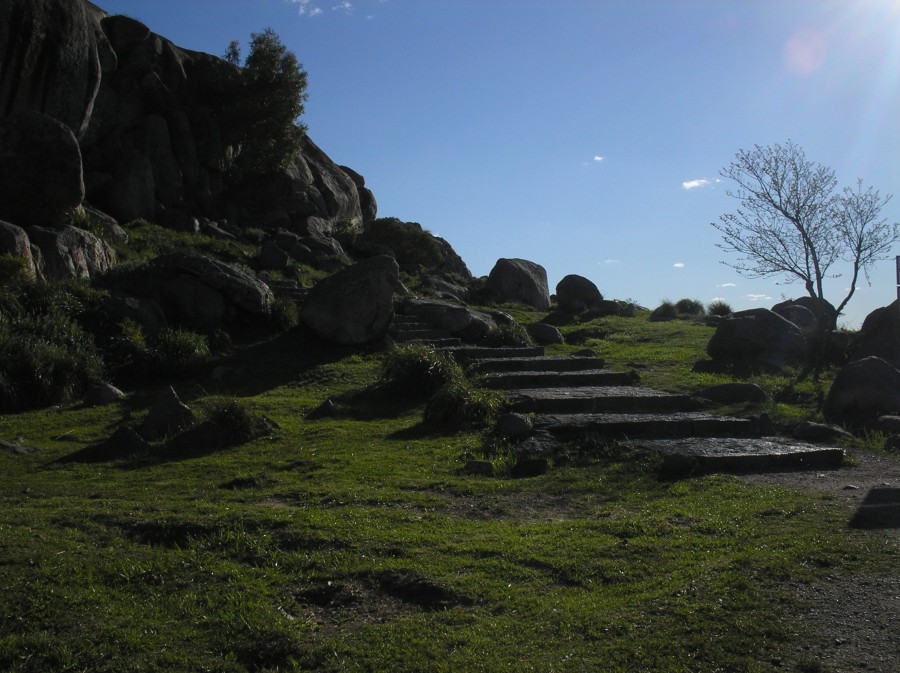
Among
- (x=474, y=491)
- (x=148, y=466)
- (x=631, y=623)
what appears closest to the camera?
(x=631, y=623)

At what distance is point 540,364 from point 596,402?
11.0 feet

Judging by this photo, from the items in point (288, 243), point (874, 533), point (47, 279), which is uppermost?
point (288, 243)

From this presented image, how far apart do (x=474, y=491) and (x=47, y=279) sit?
10690 mm

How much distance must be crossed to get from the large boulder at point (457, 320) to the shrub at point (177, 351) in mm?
5289

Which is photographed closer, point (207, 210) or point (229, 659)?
point (229, 659)

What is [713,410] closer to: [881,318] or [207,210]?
[881,318]

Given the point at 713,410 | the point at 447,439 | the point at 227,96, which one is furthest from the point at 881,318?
the point at 227,96

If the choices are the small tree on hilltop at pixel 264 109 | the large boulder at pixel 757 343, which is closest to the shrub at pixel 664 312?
the large boulder at pixel 757 343

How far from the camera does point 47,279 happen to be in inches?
606

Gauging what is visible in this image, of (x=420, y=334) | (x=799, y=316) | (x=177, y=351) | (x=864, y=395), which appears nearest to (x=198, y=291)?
(x=177, y=351)

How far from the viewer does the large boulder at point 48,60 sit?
19859 mm

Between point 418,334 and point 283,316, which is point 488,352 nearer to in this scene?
point 418,334

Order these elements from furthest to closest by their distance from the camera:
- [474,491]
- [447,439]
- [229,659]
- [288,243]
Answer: [288,243] < [447,439] < [474,491] < [229,659]

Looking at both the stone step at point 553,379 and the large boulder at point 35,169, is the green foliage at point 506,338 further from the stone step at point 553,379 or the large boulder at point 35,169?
the large boulder at point 35,169
